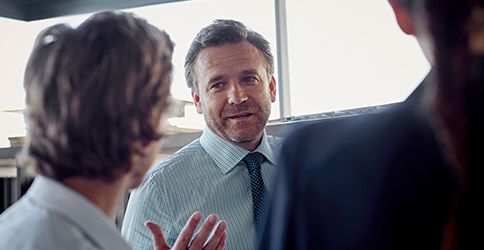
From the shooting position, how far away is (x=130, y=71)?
675 mm

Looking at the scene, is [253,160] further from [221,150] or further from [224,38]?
[224,38]

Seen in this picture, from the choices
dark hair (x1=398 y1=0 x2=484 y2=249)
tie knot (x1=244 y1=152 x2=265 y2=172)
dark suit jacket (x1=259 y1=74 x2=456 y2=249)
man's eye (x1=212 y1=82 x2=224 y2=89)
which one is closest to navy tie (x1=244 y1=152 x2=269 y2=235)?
tie knot (x1=244 y1=152 x2=265 y2=172)

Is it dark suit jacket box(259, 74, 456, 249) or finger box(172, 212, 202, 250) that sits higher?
dark suit jacket box(259, 74, 456, 249)

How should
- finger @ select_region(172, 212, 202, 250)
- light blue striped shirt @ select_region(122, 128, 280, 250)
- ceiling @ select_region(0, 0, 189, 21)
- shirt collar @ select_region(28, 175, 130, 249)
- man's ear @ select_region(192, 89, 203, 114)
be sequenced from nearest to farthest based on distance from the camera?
shirt collar @ select_region(28, 175, 130, 249) < finger @ select_region(172, 212, 202, 250) < light blue striped shirt @ select_region(122, 128, 280, 250) < man's ear @ select_region(192, 89, 203, 114) < ceiling @ select_region(0, 0, 189, 21)

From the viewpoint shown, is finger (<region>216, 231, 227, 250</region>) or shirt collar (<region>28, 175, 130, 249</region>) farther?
finger (<region>216, 231, 227, 250</region>)

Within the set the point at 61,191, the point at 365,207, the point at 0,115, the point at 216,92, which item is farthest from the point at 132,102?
the point at 0,115

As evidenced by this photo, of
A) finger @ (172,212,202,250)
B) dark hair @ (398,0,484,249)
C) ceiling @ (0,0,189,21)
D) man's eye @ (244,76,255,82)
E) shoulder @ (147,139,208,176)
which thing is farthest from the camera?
ceiling @ (0,0,189,21)

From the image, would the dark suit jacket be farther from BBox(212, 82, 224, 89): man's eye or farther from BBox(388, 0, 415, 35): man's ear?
BBox(212, 82, 224, 89): man's eye

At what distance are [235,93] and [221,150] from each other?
20cm

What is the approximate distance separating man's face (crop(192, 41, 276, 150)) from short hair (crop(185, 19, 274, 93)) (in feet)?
0.07

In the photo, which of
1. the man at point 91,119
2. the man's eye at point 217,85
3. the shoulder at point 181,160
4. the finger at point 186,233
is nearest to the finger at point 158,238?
the finger at point 186,233

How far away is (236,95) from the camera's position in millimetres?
1743

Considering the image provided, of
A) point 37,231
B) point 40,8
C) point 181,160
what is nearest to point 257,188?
point 181,160

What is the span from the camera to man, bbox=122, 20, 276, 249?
1.57 metres
